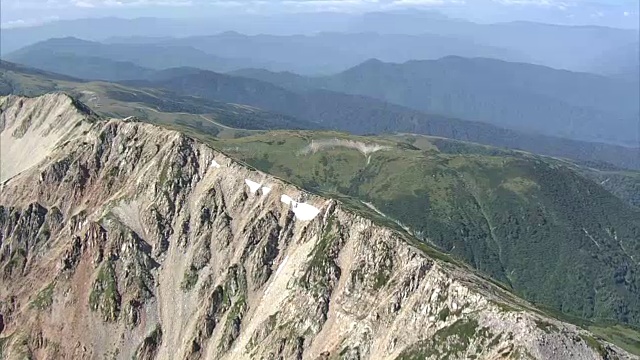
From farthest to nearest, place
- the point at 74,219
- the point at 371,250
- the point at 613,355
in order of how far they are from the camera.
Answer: the point at 74,219 → the point at 371,250 → the point at 613,355

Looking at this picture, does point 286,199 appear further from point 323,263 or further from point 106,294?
point 106,294

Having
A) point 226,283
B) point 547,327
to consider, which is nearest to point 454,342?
point 547,327

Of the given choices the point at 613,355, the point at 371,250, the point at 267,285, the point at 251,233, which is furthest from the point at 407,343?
the point at 251,233

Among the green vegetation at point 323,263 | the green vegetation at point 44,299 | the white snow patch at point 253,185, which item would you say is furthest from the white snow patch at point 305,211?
the green vegetation at point 44,299

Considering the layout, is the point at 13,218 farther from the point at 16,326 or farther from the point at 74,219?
the point at 16,326

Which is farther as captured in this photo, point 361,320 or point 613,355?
point 361,320

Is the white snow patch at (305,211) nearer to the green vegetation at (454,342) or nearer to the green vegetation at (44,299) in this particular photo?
the green vegetation at (454,342)
